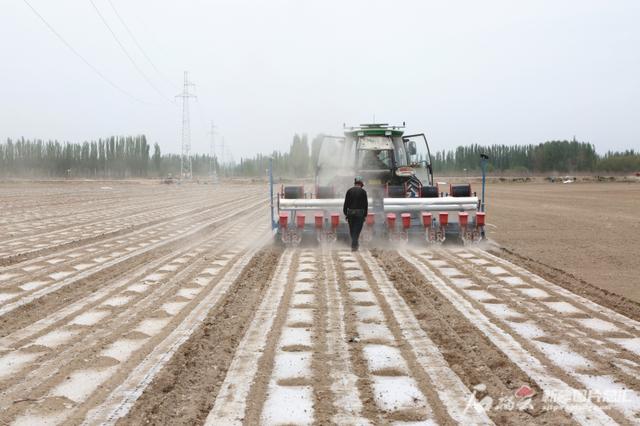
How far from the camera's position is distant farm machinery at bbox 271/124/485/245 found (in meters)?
14.6

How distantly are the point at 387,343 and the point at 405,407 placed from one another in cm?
169

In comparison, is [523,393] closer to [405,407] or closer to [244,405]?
[405,407]

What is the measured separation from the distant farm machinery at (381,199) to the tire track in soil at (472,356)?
5539mm

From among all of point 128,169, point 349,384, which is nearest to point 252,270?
point 349,384

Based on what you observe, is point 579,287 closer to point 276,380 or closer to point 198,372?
point 276,380

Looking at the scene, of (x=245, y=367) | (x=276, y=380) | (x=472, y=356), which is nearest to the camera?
(x=276, y=380)

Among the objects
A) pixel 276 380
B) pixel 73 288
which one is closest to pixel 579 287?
pixel 276 380

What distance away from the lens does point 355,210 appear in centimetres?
1389

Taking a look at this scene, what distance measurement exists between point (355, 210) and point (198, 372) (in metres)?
8.81

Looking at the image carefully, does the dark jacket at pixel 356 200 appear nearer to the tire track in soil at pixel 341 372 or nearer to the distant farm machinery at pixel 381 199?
the distant farm machinery at pixel 381 199

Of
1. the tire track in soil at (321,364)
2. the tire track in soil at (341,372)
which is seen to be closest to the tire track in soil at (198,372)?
the tire track in soil at (321,364)

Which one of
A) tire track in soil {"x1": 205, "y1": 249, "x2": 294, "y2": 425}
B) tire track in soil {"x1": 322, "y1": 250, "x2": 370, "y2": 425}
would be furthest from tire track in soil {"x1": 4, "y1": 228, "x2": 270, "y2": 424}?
tire track in soil {"x1": 322, "y1": 250, "x2": 370, "y2": 425}

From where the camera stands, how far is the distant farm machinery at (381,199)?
14.6 m

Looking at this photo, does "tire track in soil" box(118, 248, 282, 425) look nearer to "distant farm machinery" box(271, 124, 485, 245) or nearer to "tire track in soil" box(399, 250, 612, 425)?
"tire track in soil" box(399, 250, 612, 425)
